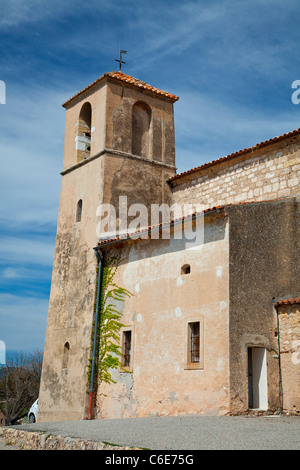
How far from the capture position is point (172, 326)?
1550 centimetres

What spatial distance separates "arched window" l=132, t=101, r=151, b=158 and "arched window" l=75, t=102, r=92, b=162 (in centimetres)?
190

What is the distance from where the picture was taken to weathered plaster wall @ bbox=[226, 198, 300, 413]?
13812 millimetres

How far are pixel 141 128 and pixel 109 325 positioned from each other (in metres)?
8.45

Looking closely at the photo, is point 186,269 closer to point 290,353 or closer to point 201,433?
point 290,353

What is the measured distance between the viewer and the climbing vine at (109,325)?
17.5m

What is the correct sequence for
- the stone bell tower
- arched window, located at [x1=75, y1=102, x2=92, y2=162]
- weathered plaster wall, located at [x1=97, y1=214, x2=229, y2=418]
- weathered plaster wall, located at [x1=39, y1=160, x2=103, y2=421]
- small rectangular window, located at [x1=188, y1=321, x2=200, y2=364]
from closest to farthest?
weathered plaster wall, located at [x1=97, y1=214, x2=229, y2=418] < small rectangular window, located at [x1=188, y1=321, x2=200, y2=364] < weathered plaster wall, located at [x1=39, y1=160, x2=103, y2=421] < the stone bell tower < arched window, located at [x1=75, y1=102, x2=92, y2=162]

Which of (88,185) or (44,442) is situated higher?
(88,185)

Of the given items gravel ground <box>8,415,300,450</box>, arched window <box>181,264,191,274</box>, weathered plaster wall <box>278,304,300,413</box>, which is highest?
arched window <box>181,264,191,274</box>

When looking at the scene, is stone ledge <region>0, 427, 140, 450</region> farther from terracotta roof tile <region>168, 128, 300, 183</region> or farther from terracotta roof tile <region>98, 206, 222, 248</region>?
terracotta roof tile <region>168, 128, 300, 183</region>

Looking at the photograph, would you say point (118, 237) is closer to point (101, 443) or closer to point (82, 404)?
point (82, 404)

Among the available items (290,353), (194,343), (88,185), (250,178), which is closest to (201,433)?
(194,343)

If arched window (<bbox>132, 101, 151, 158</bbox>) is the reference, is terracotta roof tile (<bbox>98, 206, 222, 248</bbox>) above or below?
below

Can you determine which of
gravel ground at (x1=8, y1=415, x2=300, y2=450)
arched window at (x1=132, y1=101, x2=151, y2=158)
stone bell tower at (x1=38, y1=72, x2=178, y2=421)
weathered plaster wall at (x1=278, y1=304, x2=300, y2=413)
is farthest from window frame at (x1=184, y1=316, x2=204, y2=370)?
arched window at (x1=132, y1=101, x2=151, y2=158)

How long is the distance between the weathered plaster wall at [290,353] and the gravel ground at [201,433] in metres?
0.95
